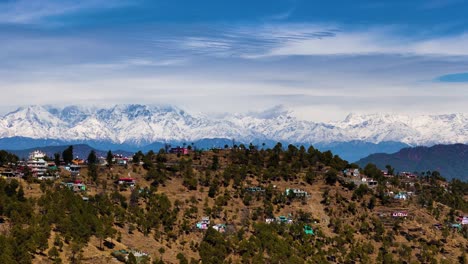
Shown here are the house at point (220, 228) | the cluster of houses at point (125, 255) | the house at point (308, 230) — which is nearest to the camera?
the cluster of houses at point (125, 255)

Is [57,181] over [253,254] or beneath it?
over

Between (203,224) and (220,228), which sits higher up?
(203,224)

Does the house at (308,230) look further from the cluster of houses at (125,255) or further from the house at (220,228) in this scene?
the cluster of houses at (125,255)

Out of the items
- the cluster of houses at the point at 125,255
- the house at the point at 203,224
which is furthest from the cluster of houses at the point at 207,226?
the cluster of houses at the point at 125,255

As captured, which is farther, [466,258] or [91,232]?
[466,258]

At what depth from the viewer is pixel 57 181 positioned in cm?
19838

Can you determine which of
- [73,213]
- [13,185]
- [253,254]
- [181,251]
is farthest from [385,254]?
[13,185]

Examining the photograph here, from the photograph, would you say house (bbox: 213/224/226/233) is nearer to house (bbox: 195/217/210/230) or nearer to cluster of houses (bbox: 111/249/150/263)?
house (bbox: 195/217/210/230)

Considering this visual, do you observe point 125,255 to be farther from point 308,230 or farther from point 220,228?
point 308,230

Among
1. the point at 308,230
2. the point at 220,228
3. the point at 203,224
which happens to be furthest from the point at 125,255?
the point at 308,230

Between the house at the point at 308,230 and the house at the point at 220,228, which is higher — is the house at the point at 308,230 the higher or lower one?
the lower one

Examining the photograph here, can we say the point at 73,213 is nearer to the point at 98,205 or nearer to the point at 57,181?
the point at 98,205

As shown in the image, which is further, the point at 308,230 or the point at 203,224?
the point at 308,230

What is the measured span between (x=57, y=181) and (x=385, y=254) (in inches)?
3885
